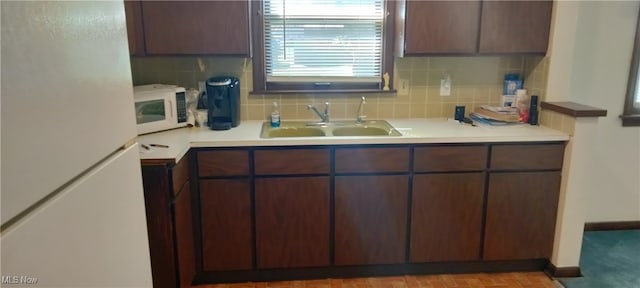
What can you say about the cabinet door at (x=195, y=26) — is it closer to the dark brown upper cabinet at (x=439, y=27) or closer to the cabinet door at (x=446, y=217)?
the dark brown upper cabinet at (x=439, y=27)

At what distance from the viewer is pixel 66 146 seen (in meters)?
0.77

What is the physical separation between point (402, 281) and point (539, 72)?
1.54 meters

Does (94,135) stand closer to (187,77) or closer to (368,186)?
(368,186)

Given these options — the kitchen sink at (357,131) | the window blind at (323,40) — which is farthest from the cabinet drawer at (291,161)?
the window blind at (323,40)

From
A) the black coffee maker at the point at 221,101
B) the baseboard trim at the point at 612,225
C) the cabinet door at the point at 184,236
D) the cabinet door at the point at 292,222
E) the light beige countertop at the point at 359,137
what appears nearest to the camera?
the cabinet door at the point at 184,236

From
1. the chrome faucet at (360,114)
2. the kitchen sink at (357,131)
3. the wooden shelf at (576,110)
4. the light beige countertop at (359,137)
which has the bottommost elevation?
the kitchen sink at (357,131)

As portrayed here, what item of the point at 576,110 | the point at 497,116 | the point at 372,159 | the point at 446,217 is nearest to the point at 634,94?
the point at 576,110

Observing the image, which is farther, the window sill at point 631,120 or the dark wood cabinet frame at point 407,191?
the window sill at point 631,120

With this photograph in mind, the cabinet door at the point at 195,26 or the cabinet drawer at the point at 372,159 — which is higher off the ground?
the cabinet door at the point at 195,26

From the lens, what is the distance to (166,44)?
7.84ft

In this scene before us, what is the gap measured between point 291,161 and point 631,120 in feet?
7.70

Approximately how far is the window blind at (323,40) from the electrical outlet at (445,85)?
427 mm

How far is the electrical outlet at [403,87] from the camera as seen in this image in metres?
2.88

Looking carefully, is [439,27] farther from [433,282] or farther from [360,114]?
[433,282]
